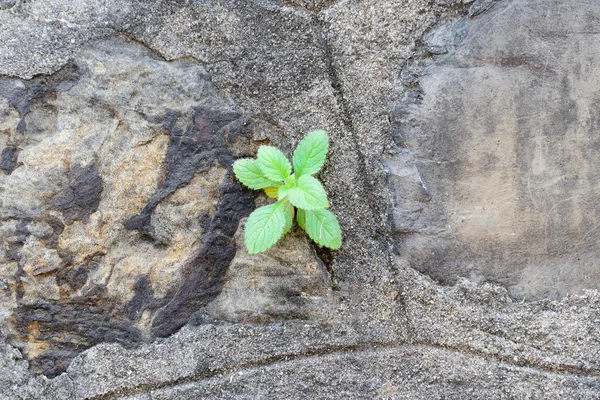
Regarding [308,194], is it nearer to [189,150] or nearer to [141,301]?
[189,150]

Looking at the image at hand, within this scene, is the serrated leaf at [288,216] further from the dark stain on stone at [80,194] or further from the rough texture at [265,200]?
the dark stain on stone at [80,194]

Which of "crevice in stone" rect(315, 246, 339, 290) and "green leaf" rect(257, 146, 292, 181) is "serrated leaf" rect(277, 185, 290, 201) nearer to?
"green leaf" rect(257, 146, 292, 181)

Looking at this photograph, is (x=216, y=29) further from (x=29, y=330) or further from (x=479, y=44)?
(x=29, y=330)

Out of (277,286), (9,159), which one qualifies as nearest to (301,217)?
(277,286)

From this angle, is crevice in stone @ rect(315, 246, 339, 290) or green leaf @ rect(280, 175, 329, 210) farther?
crevice in stone @ rect(315, 246, 339, 290)

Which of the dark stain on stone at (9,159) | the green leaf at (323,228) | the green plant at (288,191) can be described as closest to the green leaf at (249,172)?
the green plant at (288,191)

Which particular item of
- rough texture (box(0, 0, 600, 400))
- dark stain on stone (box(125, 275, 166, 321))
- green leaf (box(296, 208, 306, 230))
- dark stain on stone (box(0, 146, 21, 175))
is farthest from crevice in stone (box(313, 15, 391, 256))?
dark stain on stone (box(0, 146, 21, 175))
